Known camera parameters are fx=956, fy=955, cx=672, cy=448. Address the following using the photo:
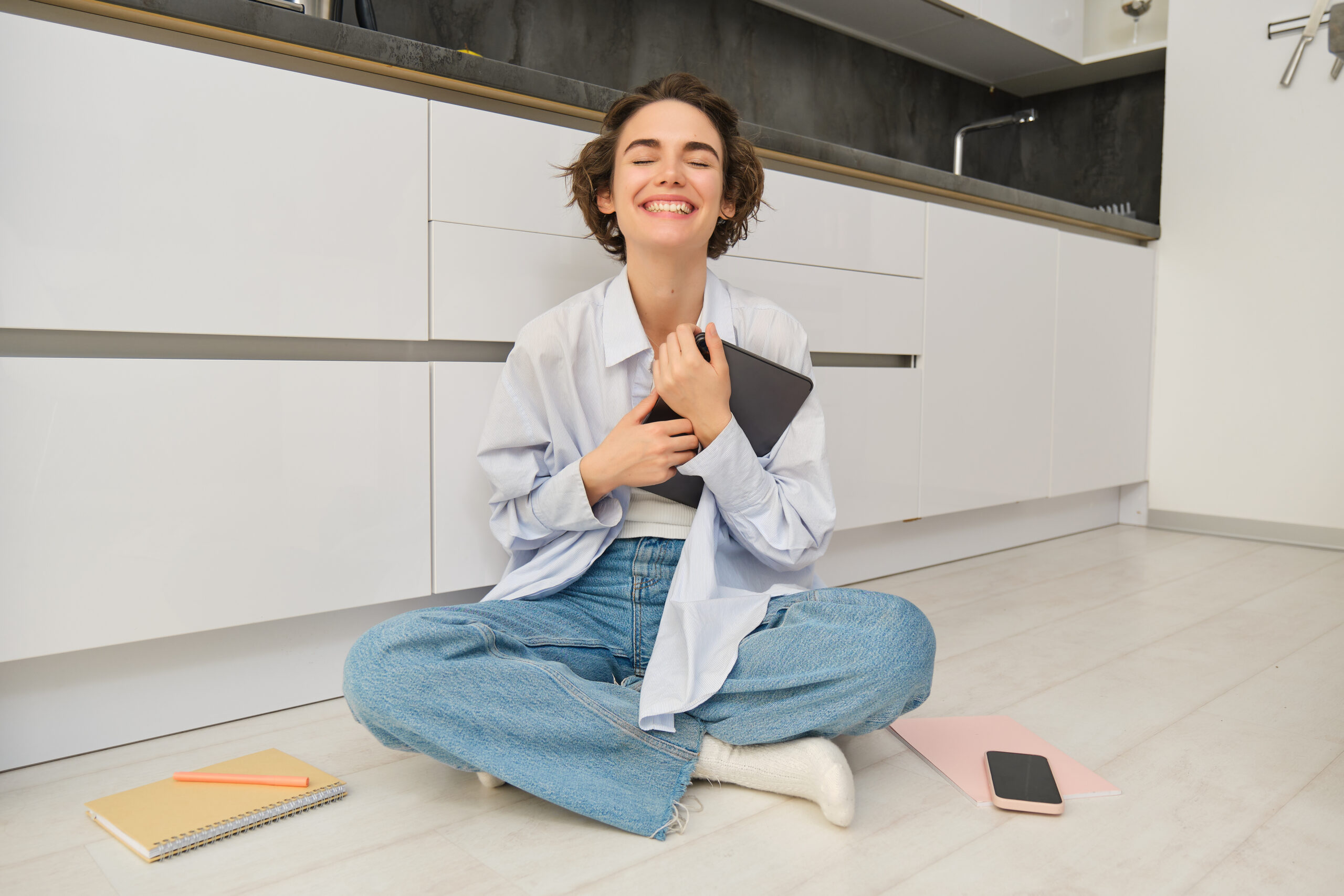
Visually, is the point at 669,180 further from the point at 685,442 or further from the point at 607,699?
the point at 607,699

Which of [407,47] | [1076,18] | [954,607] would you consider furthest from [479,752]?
[1076,18]

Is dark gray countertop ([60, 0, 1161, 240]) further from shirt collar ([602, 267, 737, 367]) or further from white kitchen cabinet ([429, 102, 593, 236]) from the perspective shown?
shirt collar ([602, 267, 737, 367])

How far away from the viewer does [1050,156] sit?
11.7 ft

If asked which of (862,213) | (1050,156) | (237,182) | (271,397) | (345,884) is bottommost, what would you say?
(345,884)

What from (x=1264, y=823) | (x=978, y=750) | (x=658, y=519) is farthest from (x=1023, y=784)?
(x=658, y=519)

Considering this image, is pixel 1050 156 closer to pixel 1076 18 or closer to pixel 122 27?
pixel 1076 18

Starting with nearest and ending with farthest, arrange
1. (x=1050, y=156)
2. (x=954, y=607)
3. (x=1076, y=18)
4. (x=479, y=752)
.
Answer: (x=479, y=752)
(x=954, y=607)
(x=1076, y=18)
(x=1050, y=156)

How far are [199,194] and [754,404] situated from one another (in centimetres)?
75

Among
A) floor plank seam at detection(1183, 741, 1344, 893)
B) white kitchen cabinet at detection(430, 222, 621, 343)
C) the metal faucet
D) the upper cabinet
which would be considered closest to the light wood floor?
floor plank seam at detection(1183, 741, 1344, 893)

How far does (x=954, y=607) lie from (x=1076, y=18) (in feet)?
7.47

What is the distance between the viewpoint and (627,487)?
1308 millimetres

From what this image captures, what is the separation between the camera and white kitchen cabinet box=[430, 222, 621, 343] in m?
1.44

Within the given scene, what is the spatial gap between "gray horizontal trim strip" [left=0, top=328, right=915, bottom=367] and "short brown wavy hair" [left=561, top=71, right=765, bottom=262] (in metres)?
0.26

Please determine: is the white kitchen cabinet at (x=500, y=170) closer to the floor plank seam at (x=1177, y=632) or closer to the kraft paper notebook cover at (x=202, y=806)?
the kraft paper notebook cover at (x=202, y=806)
